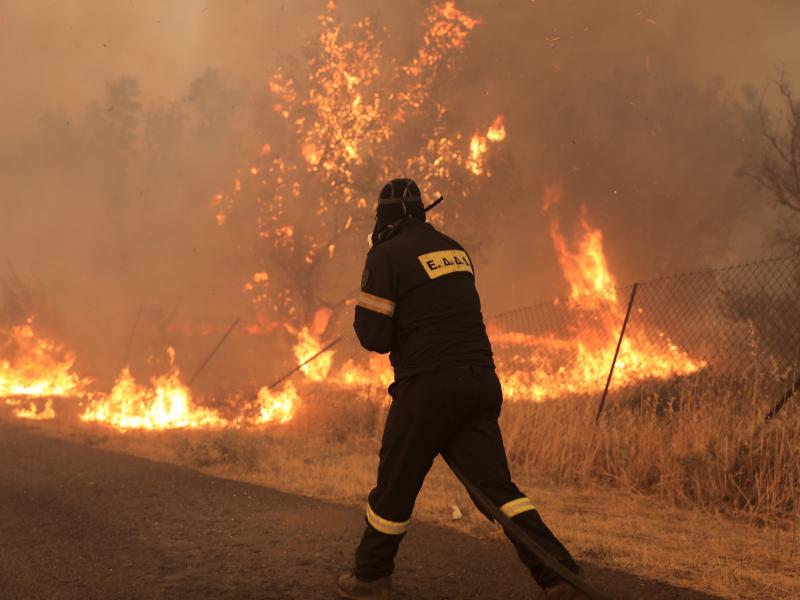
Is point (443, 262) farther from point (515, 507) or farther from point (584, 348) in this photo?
point (584, 348)

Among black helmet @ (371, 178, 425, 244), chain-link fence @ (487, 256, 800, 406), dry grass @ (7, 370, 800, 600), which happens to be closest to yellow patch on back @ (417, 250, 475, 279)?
black helmet @ (371, 178, 425, 244)

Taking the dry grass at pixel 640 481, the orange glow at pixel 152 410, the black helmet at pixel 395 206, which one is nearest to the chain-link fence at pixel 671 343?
the dry grass at pixel 640 481

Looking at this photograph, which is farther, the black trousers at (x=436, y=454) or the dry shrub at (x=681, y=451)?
the dry shrub at (x=681, y=451)

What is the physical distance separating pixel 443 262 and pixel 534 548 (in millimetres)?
1378

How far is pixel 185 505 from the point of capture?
624 centimetres

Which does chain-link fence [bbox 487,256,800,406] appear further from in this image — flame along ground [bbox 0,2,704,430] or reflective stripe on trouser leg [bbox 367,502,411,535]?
reflective stripe on trouser leg [bbox 367,502,411,535]

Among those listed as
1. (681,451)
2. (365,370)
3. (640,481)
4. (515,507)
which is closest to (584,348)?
(365,370)

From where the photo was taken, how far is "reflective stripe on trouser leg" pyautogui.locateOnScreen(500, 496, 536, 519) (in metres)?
3.47

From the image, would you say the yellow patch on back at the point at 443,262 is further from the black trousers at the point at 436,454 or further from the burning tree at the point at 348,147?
the burning tree at the point at 348,147

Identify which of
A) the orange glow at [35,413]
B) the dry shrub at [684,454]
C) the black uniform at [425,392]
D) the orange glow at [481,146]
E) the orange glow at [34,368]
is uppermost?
the orange glow at [481,146]

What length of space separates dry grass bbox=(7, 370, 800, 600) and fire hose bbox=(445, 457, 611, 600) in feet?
3.69

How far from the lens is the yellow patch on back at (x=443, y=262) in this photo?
3.71 meters

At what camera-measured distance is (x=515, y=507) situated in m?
3.49

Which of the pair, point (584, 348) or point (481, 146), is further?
point (481, 146)
